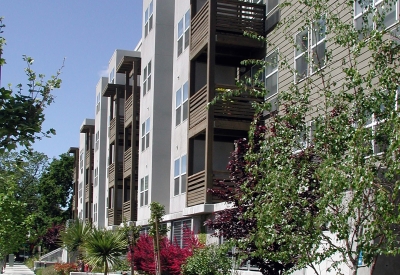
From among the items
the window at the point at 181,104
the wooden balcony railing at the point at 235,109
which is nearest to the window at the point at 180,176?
the window at the point at 181,104

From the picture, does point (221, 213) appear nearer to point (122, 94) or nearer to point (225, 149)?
point (225, 149)

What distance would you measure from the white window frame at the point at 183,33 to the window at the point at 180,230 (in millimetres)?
7262

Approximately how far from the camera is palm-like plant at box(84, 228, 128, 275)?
2867cm

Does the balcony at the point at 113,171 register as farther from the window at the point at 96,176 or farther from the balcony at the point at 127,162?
the window at the point at 96,176

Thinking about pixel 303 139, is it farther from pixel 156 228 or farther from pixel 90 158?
pixel 90 158

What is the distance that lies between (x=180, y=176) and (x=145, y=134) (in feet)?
20.5

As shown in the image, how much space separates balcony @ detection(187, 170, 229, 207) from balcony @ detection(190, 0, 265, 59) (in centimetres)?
459

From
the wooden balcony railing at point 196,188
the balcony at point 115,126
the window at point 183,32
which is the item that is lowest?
the wooden balcony railing at point 196,188

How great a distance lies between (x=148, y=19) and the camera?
34438 mm

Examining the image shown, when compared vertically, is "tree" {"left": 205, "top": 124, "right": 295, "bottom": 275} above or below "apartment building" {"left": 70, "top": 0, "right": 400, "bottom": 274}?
below

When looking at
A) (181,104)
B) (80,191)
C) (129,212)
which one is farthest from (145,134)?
(80,191)

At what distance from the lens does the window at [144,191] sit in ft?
105

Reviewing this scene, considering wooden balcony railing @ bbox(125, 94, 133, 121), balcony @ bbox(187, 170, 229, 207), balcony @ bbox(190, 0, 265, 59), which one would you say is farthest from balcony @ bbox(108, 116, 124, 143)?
balcony @ bbox(190, 0, 265, 59)

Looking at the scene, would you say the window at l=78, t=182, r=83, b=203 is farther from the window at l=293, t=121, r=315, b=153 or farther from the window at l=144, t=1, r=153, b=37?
the window at l=293, t=121, r=315, b=153
